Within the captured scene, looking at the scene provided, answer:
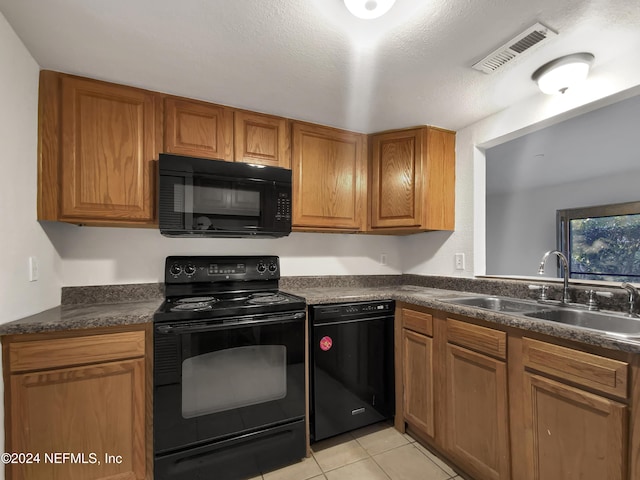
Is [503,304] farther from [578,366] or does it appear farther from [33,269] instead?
[33,269]

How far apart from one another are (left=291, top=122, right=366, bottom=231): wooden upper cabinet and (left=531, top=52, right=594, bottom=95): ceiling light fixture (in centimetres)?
115

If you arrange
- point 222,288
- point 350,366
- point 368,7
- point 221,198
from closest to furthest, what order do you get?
point 368,7 → point 221,198 → point 350,366 → point 222,288

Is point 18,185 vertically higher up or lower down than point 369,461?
higher up

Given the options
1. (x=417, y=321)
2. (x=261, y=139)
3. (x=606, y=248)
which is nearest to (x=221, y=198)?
(x=261, y=139)

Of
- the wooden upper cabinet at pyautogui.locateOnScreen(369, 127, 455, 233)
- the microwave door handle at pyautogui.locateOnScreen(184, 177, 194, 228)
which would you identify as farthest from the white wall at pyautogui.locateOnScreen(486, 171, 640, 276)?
the microwave door handle at pyautogui.locateOnScreen(184, 177, 194, 228)

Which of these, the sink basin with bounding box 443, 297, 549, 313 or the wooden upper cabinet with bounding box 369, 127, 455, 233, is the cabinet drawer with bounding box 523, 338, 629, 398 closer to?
the sink basin with bounding box 443, 297, 549, 313

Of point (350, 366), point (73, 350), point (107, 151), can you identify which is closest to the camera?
point (73, 350)

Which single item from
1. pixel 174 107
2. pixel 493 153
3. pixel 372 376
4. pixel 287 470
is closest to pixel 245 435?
pixel 287 470

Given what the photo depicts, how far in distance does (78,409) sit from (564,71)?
2.73m

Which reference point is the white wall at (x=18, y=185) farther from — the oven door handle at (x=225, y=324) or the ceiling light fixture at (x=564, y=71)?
the ceiling light fixture at (x=564, y=71)

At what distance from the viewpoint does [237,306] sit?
1.57 m

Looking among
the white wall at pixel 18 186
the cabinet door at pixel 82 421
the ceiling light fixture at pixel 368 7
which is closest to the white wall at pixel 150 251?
the white wall at pixel 18 186

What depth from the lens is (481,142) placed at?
207cm

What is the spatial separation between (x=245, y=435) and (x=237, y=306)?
27.1 inches
